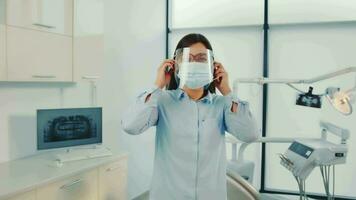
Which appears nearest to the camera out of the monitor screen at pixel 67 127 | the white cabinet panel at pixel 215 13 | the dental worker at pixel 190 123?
the dental worker at pixel 190 123

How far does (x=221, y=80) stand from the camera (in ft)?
5.11

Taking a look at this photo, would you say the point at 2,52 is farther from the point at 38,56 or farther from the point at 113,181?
the point at 113,181

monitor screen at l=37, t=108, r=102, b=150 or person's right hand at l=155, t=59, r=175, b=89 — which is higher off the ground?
person's right hand at l=155, t=59, r=175, b=89

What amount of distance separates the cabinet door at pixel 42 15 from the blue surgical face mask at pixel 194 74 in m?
1.14

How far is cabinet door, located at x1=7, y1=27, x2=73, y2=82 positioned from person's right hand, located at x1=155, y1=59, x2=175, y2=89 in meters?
1.04

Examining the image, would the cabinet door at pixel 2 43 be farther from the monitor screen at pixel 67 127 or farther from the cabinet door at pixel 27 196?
the cabinet door at pixel 27 196

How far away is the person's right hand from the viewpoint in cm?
149

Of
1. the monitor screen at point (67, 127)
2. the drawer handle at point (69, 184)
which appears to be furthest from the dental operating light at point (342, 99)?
the drawer handle at point (69, 184)

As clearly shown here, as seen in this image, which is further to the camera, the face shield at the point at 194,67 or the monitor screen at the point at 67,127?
the monitor screen at the point at 67,127

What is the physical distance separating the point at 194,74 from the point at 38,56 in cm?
121

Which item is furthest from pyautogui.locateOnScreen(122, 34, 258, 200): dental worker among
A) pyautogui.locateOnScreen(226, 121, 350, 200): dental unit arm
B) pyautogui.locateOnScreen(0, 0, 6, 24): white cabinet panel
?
pyautogui.locateOnScreen(226, 121, 350, 200): dental unit arm

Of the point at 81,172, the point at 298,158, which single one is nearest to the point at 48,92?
the point at 81,172

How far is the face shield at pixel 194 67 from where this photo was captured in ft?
5.00

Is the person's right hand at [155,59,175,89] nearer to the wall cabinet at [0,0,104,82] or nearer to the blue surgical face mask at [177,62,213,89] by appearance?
the blue surgical face mask at [177,62,213,89]
